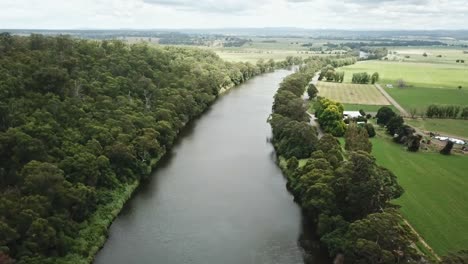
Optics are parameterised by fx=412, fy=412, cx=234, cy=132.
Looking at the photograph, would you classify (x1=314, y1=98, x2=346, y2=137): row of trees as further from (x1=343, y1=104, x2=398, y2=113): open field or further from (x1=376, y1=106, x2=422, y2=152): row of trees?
(x1=343, y1=104, x2=398, y2=113): open field

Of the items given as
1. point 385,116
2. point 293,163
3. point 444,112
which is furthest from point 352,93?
point 293,163

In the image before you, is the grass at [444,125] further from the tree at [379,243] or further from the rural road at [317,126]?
the tree at [379,243]

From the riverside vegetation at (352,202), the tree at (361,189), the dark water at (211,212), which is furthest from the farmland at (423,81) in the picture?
the tree at (361,189)

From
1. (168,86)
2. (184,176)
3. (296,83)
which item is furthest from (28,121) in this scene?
(296,83)

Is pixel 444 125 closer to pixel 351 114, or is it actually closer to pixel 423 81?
pixel 351 114

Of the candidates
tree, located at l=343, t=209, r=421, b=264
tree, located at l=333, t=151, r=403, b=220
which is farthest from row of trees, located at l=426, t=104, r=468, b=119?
tree, located at l=343, t=209, r=421, b=264
